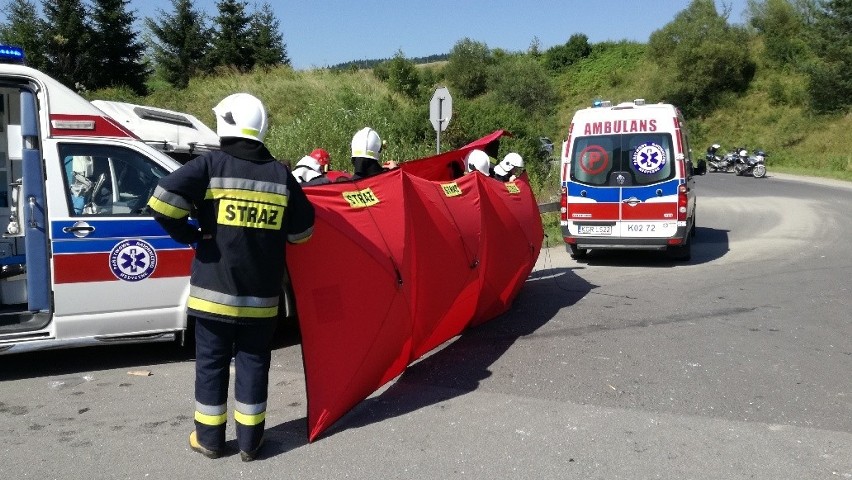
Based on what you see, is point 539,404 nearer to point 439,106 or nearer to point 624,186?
point 624,186

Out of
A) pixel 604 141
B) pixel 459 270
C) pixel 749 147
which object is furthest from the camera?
pixel 749 147

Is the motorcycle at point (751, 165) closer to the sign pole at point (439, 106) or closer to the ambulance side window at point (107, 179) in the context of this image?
the sign pole at point (439, 106)

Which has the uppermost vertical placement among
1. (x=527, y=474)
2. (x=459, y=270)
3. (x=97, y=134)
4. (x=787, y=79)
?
(x=787, y=79)

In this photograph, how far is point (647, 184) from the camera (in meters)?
11.1

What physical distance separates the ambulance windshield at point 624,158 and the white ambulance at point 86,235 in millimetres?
7166

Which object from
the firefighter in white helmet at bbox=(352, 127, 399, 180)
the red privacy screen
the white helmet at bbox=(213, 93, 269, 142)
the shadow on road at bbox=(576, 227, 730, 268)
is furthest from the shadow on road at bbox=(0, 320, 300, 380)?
Result: the shadow on road at bbox=(576, 227, 730, 268)

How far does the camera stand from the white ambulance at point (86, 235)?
548 cm

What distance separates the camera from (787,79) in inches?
1964

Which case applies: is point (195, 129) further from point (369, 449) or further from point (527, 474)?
point (527, 474)

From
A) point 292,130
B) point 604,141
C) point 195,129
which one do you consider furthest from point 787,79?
point 195,129

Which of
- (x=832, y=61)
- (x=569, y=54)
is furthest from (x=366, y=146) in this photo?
(x=569, y=54)

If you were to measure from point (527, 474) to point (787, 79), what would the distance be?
53195 millimetres

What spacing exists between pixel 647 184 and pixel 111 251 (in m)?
8.03

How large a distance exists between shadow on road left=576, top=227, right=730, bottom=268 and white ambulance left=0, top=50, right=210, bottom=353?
745 cm
